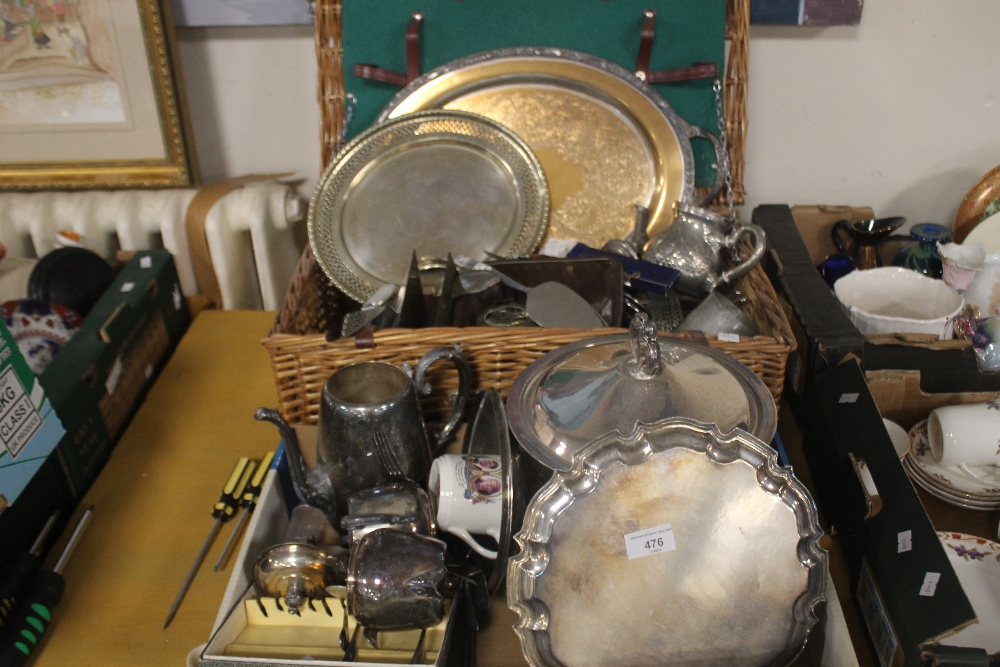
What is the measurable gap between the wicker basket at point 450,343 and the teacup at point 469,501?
174mm

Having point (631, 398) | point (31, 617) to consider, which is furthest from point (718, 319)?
point (31, 617)

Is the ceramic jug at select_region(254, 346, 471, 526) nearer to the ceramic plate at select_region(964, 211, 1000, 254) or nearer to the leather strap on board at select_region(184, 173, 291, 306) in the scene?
the leather strap on board at select_region(184, 173, 291, 306)

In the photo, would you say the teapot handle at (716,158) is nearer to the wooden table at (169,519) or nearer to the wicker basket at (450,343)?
the wicker basket at (450,343)

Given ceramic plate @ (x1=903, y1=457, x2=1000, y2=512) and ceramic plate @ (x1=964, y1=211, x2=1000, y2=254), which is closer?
ceramic plate @ (x1=903, y1=457, x2=1000, y2=512)

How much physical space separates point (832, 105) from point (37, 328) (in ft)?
4.61

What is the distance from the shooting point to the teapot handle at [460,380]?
844 mm

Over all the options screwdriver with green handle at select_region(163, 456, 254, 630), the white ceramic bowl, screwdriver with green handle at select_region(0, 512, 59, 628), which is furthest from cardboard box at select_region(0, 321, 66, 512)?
the white ceramic bowl

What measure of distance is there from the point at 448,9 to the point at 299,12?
29cm

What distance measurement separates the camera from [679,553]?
66 centimetres

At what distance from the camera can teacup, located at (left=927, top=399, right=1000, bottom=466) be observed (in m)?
0.95

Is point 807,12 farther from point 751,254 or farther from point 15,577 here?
point 15,577

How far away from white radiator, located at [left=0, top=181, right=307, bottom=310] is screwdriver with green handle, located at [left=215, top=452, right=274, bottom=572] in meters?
0.53

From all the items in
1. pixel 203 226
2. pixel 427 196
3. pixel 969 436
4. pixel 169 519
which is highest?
pixel 427 196

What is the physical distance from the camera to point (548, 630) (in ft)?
2.11
